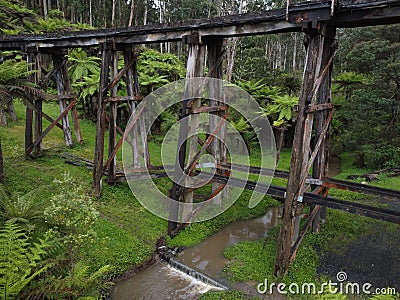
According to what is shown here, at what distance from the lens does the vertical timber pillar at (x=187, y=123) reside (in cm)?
680

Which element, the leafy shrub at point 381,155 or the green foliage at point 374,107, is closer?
the green foliage at point 374,107

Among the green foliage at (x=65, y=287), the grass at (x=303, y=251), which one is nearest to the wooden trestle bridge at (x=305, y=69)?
the grass at (x=303, y=251)

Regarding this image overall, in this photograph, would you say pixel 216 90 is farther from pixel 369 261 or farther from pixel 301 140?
pixel 369 261

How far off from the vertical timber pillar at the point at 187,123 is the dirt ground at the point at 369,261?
3.19 m

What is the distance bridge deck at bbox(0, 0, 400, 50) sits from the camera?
4926 mm

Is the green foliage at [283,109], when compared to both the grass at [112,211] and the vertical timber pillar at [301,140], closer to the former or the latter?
the grass at [112,211]

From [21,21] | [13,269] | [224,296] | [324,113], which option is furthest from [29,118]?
[21,21]

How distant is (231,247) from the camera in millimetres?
7199

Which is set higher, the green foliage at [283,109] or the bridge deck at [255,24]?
the bridge deck at [255,24]

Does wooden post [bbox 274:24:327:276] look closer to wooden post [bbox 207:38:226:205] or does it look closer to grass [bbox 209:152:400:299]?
grass [bbox 209:152:400:299]

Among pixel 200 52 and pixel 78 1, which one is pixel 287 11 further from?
pixel 78 1

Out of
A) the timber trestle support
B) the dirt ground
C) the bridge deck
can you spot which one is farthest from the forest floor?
the bridge deck

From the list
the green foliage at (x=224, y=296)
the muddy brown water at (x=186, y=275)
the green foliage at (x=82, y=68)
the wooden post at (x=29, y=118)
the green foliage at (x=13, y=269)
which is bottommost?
the muddy brown water at (x=186, y=275)

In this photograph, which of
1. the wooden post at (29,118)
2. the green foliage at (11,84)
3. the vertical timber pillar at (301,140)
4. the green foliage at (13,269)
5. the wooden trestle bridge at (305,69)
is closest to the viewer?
the green foliage at (13,269)
